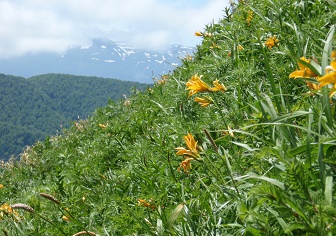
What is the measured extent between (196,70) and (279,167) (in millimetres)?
3123

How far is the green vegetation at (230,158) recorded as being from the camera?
105 centimetres

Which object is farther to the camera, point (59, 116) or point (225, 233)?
point (59, 116)

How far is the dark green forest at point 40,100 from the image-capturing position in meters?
147

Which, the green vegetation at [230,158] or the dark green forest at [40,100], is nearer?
the green vegetation at [230,158]

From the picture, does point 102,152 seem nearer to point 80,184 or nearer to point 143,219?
point 80,184

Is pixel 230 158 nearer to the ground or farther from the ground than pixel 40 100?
nearer to the ground

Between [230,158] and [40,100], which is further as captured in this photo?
[40,100]

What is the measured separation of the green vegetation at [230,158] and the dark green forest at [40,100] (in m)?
142

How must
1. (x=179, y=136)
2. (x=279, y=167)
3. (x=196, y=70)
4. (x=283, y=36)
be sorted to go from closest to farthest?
(x=279, y=167) → (x=179, y=136) → (x=283, y=36) → (x=196, y=70)

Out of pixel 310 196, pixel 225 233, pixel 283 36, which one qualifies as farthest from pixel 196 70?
pixel 310 196

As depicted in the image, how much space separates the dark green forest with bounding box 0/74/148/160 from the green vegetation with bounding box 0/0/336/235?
142 metres

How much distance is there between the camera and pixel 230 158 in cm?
194

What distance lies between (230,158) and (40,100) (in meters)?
184

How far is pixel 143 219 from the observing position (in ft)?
6.04
